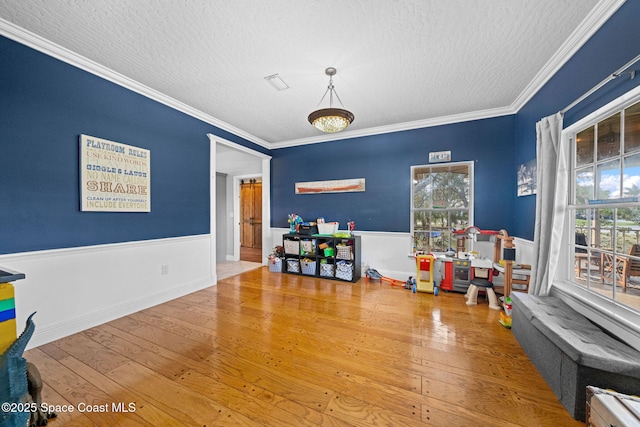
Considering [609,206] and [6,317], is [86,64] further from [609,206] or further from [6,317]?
[609,206]

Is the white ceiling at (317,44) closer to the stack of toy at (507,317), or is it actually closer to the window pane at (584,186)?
the window pane at (584,186)

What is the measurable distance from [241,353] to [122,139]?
2627 millimetres

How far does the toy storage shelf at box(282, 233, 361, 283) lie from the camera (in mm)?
3908

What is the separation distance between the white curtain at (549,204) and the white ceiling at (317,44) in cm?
69

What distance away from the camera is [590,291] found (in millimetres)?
1872

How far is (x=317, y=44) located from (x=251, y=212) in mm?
4940

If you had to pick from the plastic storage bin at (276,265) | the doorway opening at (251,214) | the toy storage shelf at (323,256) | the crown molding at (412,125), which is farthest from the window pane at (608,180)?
the doorway opening at (251,214)

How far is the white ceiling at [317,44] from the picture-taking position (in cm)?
168

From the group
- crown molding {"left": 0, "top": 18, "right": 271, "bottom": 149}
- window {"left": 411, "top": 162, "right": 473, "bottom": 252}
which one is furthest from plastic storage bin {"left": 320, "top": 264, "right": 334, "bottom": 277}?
crown molding {"left": 0, "top": 18, "right": 271, "bottom": 149}

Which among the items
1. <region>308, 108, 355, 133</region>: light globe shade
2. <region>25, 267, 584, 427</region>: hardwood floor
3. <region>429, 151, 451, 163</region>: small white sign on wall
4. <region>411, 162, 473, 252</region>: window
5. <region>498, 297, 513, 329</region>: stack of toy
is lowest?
<region>25, 267, 584, 427</region>: hardwood floor

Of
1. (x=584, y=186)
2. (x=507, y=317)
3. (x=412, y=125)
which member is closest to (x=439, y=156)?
(x=412, y=125)

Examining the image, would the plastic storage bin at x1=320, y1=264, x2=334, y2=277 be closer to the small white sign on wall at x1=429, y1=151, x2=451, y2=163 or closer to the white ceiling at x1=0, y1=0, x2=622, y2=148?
the small white sign on wall at x1=429, y1=151, x2=451, y2=163

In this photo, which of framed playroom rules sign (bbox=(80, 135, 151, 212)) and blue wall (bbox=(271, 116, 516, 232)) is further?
blue wall (bbox=(271, 116, 516, 232))

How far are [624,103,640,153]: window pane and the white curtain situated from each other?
0.47 m
